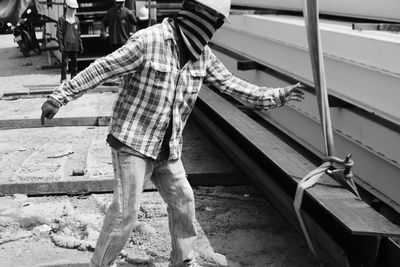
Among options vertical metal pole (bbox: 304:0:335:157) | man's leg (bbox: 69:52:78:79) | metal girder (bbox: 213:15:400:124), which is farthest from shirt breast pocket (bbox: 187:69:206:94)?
man's leg (bbox: 69:52:78:79)

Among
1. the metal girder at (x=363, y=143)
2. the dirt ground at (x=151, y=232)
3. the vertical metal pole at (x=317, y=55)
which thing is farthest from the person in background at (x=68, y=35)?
the vertical metal pole at (x=317, y=55)

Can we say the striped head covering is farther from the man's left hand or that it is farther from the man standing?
the man's left hand

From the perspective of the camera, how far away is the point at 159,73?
3004 mm

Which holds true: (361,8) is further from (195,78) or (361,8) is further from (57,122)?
(57,122)

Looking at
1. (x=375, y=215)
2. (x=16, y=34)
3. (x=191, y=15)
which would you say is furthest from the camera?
(x=16, y=34)

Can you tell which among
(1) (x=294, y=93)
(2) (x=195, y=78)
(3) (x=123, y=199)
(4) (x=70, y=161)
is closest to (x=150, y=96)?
(2) (x=195, y=78)

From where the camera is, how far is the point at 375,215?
8.85 feet

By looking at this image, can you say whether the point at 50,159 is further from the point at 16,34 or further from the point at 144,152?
the point at 16,34

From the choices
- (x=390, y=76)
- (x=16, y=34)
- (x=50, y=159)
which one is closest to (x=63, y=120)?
(x=50, y=159)

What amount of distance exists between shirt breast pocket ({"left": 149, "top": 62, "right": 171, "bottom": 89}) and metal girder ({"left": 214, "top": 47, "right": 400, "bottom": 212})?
1.42 m

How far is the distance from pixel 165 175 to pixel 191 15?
0.93 m

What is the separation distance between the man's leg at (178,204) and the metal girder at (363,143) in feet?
3.94

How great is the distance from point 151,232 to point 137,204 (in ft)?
3.63

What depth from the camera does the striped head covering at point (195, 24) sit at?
2.98m
